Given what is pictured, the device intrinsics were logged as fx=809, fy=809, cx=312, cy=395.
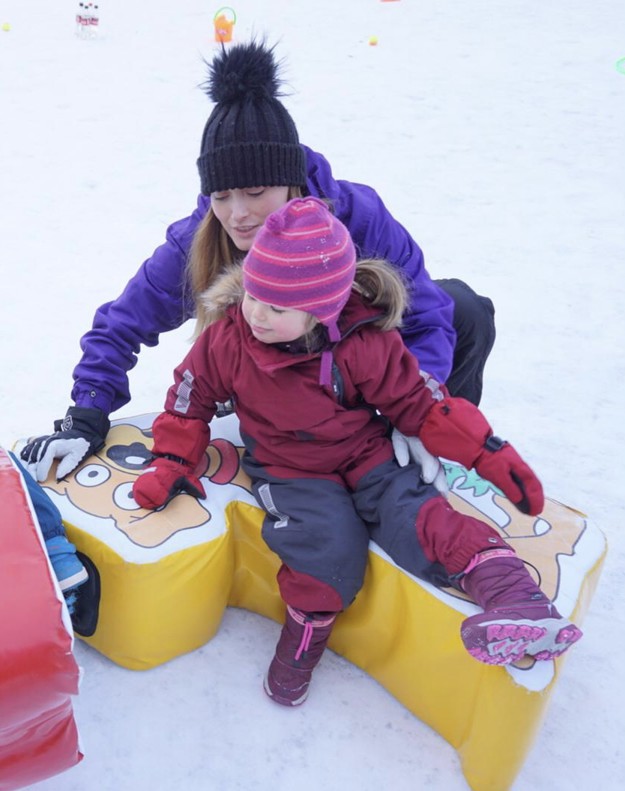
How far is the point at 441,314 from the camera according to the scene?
5.90 feet

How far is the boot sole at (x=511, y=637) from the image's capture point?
126 centimetres

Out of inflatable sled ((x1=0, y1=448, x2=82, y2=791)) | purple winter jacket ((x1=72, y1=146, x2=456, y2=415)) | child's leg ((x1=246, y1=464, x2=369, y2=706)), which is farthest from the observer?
purple winter jacket ((x1=72, y1=146, x2=456, y2=415))

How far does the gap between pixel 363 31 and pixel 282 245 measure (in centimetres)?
595

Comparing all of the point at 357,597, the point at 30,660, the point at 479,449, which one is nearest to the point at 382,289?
→ the point at 479,449

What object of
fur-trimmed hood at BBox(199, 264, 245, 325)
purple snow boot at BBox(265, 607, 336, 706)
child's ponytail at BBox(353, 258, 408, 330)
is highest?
child's ponytail at BBox(353, 258, 408, 330)

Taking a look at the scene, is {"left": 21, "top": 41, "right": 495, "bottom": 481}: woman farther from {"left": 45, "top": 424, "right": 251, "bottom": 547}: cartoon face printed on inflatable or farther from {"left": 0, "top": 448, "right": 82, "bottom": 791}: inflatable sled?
{"left": 0, "top": 448, "right": 82, "bottom": 791}: inflatable sled

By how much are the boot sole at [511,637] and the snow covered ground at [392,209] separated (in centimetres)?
33

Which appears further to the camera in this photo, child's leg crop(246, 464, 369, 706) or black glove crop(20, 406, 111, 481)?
black glove crop(20, 406, 111, 481)

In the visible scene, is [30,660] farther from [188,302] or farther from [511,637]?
[188,302]

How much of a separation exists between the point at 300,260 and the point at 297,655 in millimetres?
752

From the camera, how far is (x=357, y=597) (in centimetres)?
161

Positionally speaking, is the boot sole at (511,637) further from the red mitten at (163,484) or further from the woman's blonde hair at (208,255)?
the woman's blonde hair at (208,255)

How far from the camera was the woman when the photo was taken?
1.53m

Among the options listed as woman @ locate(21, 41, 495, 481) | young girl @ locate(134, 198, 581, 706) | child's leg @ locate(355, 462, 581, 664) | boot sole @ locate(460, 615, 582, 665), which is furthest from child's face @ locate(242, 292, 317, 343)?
boot sole @ locate(460, 615, 582, 665)
